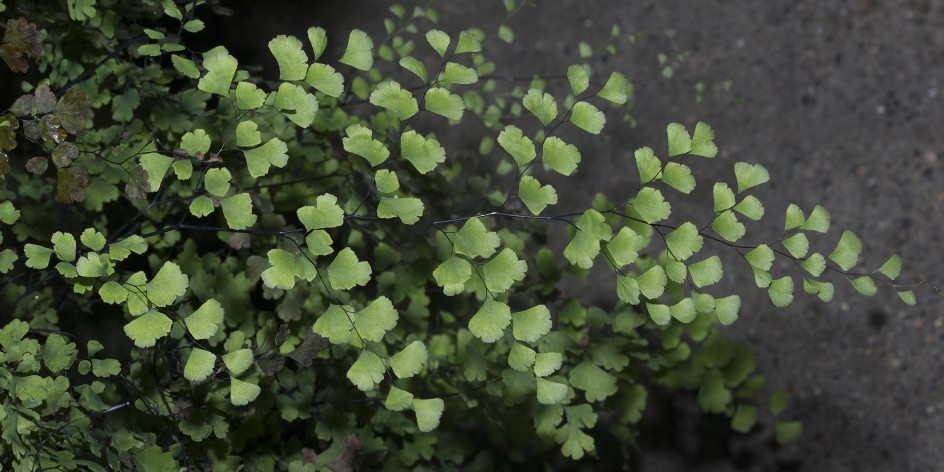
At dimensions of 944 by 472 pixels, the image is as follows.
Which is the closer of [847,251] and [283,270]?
[283,270]

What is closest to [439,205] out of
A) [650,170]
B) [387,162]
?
[387,162]

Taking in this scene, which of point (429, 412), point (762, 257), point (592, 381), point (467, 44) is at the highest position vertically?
point (467, 44)

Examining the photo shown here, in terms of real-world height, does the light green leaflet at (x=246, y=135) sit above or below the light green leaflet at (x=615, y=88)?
below

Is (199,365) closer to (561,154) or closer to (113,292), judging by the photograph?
(113,292)

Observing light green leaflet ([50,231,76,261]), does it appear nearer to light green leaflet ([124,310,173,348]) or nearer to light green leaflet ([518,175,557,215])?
light green leaflet ([124,310,173,348])

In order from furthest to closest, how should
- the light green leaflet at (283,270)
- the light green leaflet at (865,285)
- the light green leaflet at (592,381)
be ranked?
the light green leaflet at (592,381), the light green leaflet at (865,285), the light green leaflet at (283,270)

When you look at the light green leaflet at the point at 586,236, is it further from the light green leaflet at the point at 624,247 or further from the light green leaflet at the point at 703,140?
the light green leaflet at the point at 703,140

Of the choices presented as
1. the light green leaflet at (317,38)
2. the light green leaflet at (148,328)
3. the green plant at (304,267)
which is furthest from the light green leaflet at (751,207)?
the light green leaflet at (148,328)

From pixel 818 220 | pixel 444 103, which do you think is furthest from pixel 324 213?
pixel 818 220
